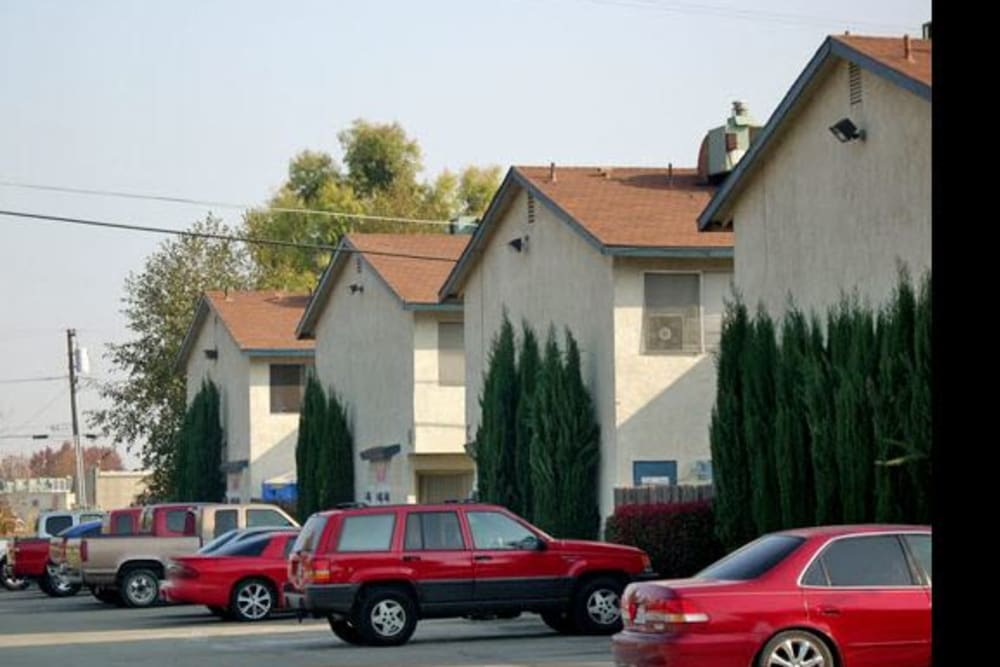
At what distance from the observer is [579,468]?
34.7 metres

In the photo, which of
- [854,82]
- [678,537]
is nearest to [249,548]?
[678,537]

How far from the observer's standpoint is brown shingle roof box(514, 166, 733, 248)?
113 ft

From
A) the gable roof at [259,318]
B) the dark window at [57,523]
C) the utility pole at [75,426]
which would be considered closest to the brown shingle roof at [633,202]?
the dark window at [57,523]

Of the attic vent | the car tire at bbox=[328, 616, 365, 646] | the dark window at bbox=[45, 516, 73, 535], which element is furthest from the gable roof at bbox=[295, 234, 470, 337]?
the car tire at bbox=[328, 616, 365, 646]

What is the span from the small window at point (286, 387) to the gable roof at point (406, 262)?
646 cm

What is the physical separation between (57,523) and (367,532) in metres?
24.4

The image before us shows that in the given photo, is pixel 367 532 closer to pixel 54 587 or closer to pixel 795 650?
pixel 795 650

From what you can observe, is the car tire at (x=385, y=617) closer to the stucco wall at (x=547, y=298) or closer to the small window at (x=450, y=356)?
the stucco wall at (x=547, y=298)

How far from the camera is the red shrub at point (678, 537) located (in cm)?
2873

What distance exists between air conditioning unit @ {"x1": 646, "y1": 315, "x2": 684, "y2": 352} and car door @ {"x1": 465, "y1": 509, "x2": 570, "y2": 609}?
11.9 m

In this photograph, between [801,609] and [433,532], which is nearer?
[801,609]

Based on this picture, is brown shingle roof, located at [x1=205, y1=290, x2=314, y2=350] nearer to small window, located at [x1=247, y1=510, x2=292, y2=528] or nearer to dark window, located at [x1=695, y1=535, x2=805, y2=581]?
small window, located at [x1=247, y1=510, x2=292, y2=528]

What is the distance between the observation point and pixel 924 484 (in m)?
22.3

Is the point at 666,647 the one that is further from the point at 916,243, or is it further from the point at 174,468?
the point at 174,468
